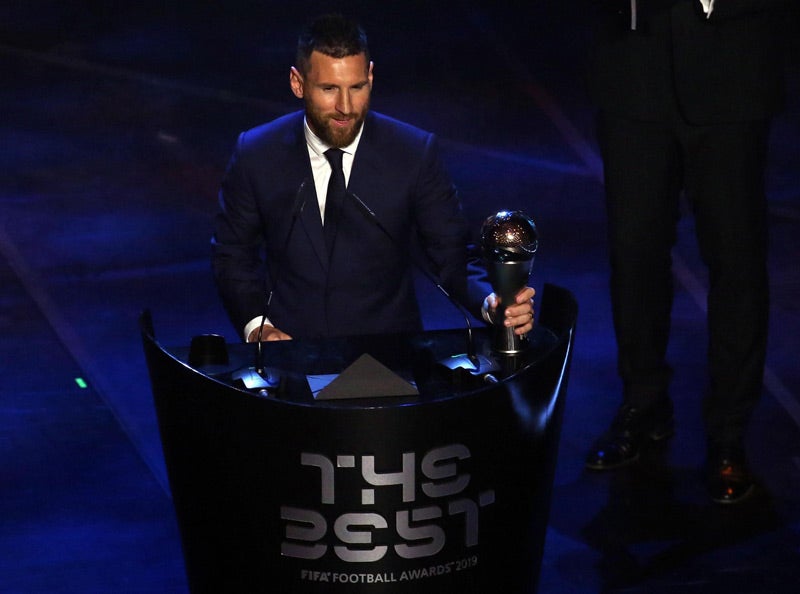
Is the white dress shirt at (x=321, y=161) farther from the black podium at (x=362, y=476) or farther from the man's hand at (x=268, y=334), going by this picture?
the black podium at (x=362, y=476)

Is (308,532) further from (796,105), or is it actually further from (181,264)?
(796,105)

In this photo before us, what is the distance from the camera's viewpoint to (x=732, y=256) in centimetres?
403

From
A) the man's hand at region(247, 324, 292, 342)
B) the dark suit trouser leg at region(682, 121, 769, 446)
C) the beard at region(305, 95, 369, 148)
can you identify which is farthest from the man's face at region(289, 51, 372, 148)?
the dark suit trouser leg at region(682, 121, 769, 446)

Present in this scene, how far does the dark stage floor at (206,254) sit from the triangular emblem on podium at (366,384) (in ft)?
3.21

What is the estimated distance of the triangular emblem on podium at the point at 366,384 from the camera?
2.73 metres

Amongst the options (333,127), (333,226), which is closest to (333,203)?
(333,226)

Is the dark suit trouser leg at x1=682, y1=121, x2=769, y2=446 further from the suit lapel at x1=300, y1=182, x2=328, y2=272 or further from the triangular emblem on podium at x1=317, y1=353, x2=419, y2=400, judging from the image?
the triangular emblem on podium at x1=317, y1=353, x2=419, y2=400

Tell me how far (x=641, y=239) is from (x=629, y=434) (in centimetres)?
54

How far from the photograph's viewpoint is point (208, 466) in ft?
8.89

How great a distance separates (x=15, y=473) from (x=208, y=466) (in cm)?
160

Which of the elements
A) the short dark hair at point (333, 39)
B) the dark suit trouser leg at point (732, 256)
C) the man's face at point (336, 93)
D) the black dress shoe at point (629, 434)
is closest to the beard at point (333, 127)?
the man's face at point (336, 93)

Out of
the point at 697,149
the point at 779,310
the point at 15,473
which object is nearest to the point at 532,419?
the point at 697,149

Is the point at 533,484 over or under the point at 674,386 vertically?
over

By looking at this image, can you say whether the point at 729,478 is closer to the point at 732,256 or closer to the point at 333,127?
the point at 732,256
